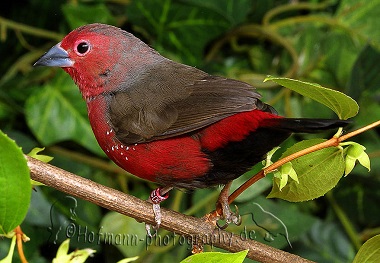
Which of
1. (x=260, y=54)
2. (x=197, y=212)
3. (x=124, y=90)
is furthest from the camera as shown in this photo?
(x=260, y=54)

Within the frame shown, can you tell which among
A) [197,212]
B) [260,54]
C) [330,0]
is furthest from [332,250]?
[330,0]

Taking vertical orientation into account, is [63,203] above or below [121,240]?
above

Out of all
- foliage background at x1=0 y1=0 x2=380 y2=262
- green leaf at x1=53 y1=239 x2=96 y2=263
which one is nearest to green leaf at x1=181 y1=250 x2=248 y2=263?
green leaf at x1=53 y1=239 x2=96 y2=263

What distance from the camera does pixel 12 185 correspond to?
3.52 feet

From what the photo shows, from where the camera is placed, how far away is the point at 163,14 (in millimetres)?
2379

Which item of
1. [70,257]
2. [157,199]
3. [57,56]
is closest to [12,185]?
[70,257]

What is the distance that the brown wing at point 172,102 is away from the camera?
1.43 metres

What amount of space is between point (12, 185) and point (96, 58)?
0.79m

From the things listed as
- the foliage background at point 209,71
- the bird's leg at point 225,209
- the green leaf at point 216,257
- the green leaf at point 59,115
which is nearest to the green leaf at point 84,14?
the foliage background at point 209,71

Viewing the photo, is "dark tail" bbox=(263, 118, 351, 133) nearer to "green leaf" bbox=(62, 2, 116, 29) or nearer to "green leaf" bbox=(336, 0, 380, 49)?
"green leaf" bbox=(62, 2, 116, 29)

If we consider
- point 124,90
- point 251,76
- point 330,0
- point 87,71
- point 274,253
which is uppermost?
point 330,0

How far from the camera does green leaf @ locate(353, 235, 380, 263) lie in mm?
1279

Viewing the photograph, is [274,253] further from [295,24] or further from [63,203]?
[295,24]

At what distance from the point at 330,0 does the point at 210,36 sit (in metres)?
0.58
